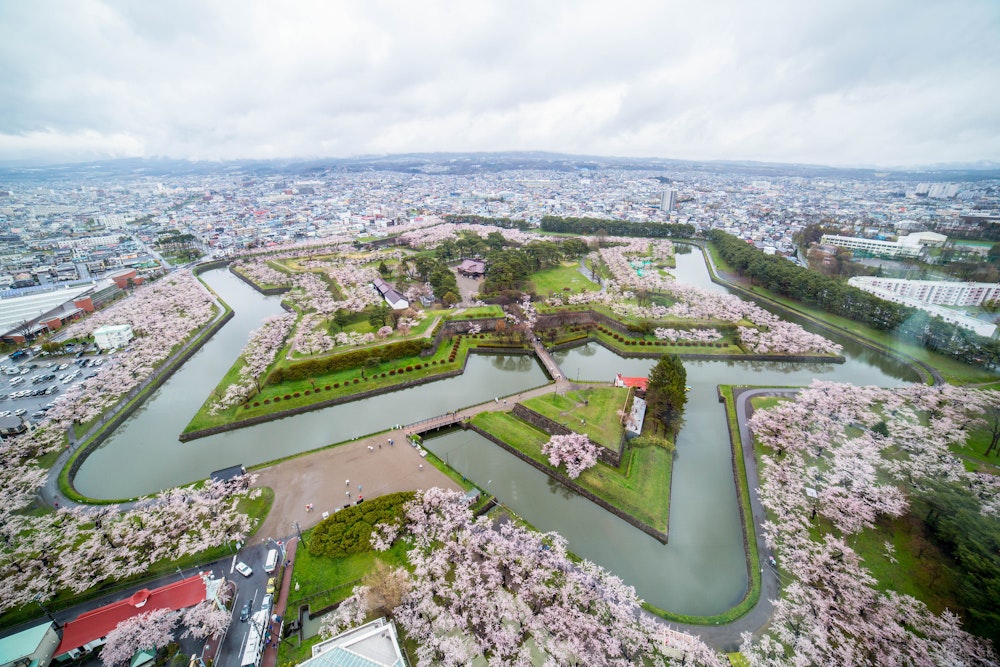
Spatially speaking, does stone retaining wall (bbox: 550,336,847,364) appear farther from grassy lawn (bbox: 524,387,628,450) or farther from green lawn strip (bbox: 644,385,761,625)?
green lawn strip (bbox: 644,385,761,625)

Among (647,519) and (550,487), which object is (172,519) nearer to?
(550,487)

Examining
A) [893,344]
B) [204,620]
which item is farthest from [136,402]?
→ [893,344]

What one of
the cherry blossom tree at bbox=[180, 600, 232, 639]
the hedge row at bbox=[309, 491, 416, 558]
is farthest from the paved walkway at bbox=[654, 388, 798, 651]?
the cherry blossom tree at bbox=[180, 600, 232, 639]

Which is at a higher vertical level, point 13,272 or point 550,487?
point 13,272

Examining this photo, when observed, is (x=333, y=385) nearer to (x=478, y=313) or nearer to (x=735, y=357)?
(x=478, y=313)

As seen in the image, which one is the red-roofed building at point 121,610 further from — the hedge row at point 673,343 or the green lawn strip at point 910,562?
the hedge row at point 673,343

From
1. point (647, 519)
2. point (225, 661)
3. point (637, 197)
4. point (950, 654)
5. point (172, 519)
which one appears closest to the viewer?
point (950, 654)

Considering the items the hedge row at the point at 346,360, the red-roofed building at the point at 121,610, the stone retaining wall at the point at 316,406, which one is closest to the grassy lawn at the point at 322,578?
the red-roofed building at the point at 121,610

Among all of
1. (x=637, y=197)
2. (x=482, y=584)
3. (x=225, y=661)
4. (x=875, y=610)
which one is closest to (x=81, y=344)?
(x=225, y=661)
